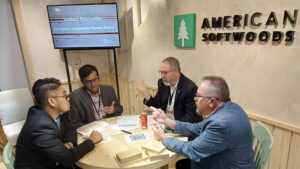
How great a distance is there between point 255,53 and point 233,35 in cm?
28

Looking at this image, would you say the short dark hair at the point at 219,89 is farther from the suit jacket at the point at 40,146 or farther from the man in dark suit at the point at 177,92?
the suit jacket at the point at 40,146

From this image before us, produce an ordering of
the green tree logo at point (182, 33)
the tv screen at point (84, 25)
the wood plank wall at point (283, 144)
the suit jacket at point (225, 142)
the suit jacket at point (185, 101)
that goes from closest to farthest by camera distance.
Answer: the suit jacket at point (225, 142) < the wood plank wall at point (283, 144) < the suit jacket at point (185, 101) < the green tree logo at point (182, 33) < the tv screen at point (84, 25)

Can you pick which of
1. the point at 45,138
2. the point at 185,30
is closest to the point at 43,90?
the point at 45,138

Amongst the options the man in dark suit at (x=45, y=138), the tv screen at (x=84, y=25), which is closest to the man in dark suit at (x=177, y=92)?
the man in dark suit at (x=45, y=138)

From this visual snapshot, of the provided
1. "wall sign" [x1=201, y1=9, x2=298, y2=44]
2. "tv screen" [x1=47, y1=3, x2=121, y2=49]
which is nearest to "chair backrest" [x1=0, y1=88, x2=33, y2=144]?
"tv screen" [x1=47, y1=3, x2=121, y2=49]

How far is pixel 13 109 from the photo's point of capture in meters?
2.84

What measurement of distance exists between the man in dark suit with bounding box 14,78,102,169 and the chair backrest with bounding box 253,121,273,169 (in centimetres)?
117

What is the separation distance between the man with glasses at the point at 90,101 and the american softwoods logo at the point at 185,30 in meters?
1.08

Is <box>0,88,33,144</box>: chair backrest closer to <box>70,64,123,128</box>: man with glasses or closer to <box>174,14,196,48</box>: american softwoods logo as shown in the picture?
<box>70,64,123,128</box>: man with glasses

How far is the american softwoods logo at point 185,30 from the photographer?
247 cm

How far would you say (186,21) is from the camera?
2514 millimetres

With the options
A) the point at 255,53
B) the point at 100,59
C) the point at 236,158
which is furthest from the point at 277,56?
the point at 100,59

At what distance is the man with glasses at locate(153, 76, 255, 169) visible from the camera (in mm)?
1243

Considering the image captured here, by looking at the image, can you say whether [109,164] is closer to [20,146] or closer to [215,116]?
[20,146]
